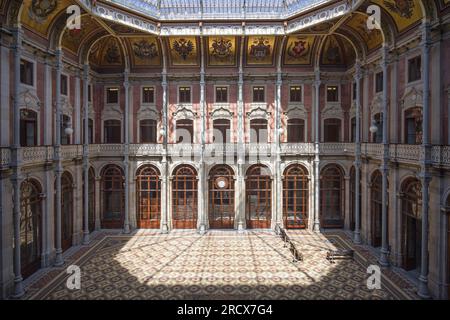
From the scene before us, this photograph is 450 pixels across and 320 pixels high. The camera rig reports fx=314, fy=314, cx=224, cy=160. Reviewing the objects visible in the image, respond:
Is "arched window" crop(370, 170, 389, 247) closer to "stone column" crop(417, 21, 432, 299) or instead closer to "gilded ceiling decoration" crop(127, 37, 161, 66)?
"stone column" crop(417, 21, 432, 299)

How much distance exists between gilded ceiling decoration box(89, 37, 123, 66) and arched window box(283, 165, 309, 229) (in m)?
13.4

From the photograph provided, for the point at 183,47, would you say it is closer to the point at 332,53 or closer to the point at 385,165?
the point at 332,53

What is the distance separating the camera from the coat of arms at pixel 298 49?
19.9 m

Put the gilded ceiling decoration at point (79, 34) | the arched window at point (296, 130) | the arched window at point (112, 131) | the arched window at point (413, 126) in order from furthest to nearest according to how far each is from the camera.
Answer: the arched window at point (112, 131)
the arched window at point (296, 130)
the gilded ceiling decoration at point (79, 34)
the arched window at point (413, 126)

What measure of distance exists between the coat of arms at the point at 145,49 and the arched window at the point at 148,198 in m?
7.35

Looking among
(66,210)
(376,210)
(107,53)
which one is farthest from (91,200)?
(376,210)

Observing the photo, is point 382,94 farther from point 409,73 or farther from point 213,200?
point 213,200

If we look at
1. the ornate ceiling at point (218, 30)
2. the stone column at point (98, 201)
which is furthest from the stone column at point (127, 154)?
the stone column at point (98, 201)

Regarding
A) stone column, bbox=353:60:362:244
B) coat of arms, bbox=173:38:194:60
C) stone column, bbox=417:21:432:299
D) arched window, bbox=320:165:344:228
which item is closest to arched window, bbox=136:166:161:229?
coat of arms, bbox=173:38:194:60

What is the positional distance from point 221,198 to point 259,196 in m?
2.54

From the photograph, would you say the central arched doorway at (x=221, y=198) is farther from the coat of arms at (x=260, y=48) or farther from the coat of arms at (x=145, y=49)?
the coat of arms at (x=145, y=49)

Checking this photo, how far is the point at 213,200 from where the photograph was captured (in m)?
20.9

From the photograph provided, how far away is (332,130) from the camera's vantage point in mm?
21031

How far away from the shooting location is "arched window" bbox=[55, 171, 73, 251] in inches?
656
